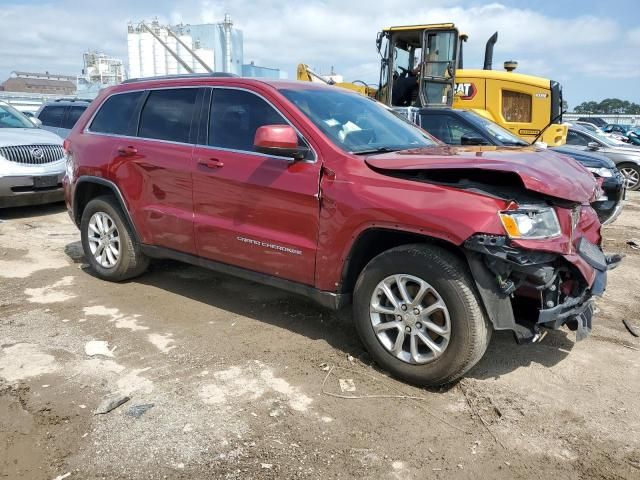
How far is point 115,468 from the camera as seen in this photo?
2.56 m

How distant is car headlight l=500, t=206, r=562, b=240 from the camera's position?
2.93m

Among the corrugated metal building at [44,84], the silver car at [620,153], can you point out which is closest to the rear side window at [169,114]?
the silver car at [620,153]

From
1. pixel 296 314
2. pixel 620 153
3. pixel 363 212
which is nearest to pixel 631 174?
pixel 620 153

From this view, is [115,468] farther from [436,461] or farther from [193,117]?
[193,117]

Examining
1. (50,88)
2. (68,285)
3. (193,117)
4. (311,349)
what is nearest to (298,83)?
(193,117)

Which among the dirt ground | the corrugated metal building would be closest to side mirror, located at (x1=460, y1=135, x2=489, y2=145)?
the dirt ground

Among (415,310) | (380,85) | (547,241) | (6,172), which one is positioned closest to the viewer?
(547,241)

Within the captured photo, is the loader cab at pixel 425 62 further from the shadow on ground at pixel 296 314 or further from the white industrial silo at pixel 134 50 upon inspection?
the white industrial silo at pixel 134 50

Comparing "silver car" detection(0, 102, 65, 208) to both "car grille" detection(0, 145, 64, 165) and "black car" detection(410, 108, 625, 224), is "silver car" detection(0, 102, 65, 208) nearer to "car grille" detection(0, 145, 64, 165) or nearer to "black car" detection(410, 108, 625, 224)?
"car grille" detection(0, 145, 64, 165)

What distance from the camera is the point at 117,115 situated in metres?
5.06

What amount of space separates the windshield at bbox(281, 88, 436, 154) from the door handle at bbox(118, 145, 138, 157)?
156cm

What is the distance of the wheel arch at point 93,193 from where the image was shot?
4902 mm

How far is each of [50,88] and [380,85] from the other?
33.9m

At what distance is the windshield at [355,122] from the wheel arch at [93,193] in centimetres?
194
